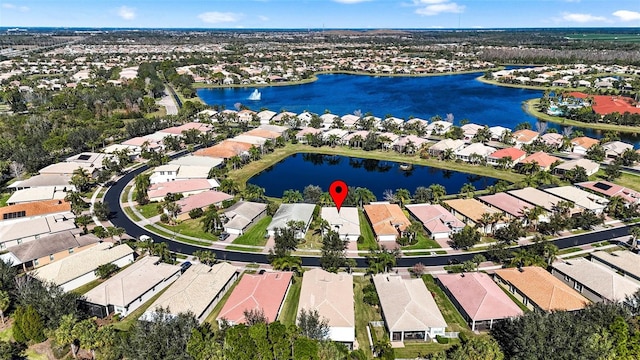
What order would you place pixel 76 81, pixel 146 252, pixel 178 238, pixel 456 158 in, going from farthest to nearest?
pixel 76 81
pixel 456 158
pixel 178 238
pixel 146 252

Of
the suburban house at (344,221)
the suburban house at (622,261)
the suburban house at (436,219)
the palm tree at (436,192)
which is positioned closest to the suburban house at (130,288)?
the suburban house at (344,221)

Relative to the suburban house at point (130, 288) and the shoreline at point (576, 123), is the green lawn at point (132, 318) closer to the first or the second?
the suburban house at point (130, 288)

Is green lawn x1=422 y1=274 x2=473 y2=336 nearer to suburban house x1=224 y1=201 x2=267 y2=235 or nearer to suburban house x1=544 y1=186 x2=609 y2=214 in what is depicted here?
suburban house x1=224 y1=201 x2=267 y2=235

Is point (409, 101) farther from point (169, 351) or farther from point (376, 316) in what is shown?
point (169, 351)

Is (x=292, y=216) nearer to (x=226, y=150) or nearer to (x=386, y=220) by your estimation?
(x=386, y=220)

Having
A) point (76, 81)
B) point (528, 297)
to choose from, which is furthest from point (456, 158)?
point (76, 81)

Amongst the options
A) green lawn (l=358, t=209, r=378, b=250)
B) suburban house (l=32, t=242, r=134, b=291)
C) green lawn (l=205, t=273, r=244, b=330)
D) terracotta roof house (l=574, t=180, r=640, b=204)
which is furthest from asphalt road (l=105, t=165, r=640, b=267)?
terracotta roof house (l=574, t=180, r=640, b=204)

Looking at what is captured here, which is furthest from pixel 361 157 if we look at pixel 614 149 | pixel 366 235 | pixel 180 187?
pixel 614 149
